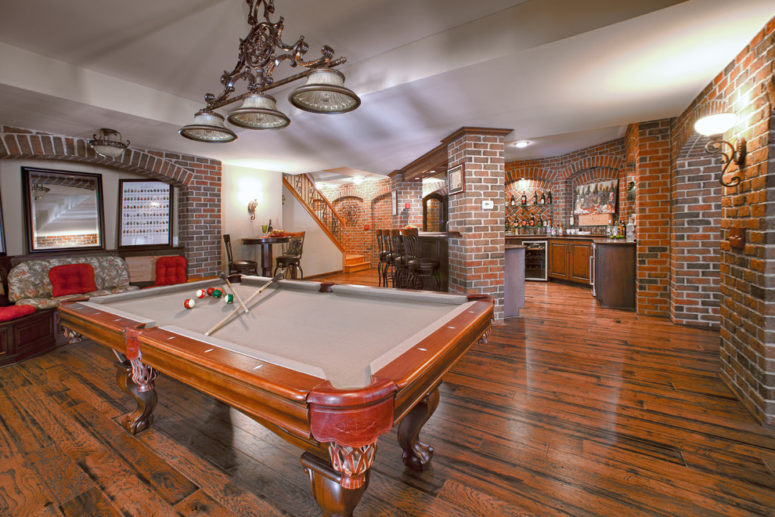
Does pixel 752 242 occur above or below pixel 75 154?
below

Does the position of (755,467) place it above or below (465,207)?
below

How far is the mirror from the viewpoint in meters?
4.22

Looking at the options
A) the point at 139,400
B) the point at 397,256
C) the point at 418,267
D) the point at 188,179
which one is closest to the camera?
the point at 139,400

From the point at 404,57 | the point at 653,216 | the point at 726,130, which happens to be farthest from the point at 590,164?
the point at 404,57

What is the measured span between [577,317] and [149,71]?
5.68 m

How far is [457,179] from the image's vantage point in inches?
178

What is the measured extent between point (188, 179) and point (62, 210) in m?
1.61

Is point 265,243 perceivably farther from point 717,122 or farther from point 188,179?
point 717,122

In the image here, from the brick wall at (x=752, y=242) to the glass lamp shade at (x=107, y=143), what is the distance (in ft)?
20.1

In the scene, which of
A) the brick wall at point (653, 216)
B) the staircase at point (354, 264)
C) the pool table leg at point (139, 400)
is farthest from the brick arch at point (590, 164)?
the pool table leg at point (139, 400)

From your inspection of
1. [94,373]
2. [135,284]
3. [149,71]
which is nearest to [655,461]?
[94,373]

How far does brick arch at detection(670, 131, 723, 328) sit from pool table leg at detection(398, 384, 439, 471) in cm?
415

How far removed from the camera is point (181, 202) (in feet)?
18.2

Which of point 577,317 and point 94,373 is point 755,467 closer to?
point 577,317
